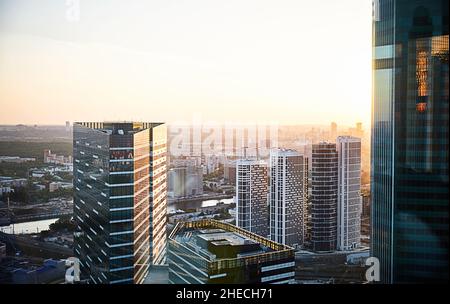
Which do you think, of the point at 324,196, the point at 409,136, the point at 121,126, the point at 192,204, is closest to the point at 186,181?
the point at 192,204

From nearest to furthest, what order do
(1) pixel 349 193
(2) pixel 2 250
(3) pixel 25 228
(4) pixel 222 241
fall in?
(2) pixel 2 250 → (3) pixel 25 228 → (4) pixel 222 241 → (1) pixel 349 193

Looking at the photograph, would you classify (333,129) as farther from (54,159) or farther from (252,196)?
(54,159)

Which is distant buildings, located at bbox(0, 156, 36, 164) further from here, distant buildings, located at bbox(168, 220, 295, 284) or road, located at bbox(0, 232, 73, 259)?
distant buildings, located at bbox(168, 220, 295, 284)

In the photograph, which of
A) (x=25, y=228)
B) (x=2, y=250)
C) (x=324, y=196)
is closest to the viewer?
(x=2, y=250)

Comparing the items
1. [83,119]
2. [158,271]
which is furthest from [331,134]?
[83,119]

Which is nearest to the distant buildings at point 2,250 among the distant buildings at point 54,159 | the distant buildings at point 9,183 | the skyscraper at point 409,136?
the distant buildings at point 9,183

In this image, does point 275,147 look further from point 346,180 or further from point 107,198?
Answer: point 107,198
